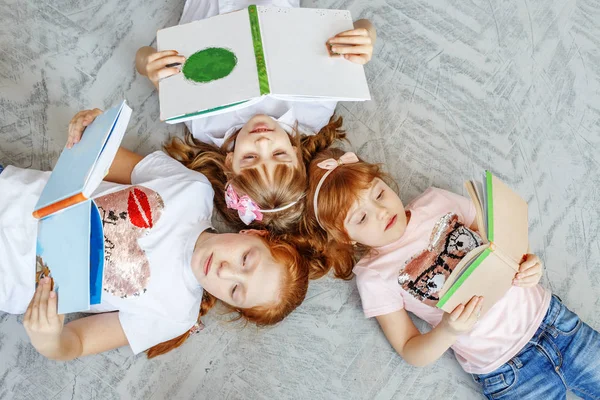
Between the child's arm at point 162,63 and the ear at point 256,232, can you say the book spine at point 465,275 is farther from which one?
the child's arm at point 162,63

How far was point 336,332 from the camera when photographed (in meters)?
1.25

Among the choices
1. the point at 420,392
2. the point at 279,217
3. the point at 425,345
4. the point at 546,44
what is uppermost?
the point at 546,44

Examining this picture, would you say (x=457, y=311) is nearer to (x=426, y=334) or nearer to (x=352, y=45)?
(x=426, y=334)

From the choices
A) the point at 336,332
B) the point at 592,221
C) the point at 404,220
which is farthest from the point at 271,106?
the point at 592,221

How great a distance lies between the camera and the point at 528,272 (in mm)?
1055

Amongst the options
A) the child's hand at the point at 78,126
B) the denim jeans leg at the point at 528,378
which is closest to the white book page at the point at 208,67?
the child's hand at the point at 78,126

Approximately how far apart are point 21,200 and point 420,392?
946 millimetres

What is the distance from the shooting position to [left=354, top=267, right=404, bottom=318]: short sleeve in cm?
118

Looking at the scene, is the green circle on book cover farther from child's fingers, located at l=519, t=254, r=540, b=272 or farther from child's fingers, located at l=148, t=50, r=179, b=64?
child's fingers, located at l=519, t=254, r=540, b=272

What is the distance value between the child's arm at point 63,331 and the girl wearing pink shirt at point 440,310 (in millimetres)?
490

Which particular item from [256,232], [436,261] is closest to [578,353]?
[436,261]

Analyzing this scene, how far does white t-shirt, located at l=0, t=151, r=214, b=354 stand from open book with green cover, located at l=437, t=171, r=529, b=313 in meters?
0.54

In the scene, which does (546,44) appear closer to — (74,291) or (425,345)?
(425,345)

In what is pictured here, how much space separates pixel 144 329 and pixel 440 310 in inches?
24.7
